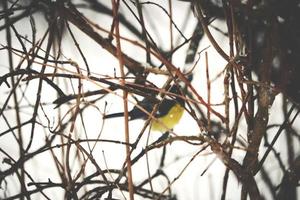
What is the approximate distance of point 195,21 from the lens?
675 mm

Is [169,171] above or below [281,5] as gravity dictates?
below

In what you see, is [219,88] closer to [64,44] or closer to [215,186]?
[215,186]

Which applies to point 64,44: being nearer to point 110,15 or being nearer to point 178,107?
point 110,15

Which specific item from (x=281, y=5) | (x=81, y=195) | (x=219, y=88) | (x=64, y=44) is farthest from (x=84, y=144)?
(x=281, y=5)

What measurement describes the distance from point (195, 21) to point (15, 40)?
1.44 ft

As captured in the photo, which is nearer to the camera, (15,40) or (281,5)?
(281,5)

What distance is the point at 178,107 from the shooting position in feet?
2.30

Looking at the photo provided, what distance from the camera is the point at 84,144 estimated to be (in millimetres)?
738

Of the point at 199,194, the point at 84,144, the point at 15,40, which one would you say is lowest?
the point at 199,194

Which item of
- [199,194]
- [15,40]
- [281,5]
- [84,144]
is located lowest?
[199,194]

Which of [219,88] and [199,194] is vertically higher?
[219,88]

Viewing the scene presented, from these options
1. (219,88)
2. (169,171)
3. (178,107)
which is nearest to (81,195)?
(169,171)

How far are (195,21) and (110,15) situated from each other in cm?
20

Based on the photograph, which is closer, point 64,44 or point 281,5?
point 281,5
